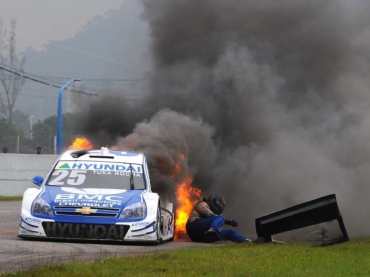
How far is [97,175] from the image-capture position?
17109mm

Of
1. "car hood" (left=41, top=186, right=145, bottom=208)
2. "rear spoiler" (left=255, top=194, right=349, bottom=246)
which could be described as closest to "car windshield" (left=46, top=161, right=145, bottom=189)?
"car hood" (left=41, top=186, right=145, bottom=208)

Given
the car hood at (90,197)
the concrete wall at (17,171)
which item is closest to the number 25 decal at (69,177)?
the car hood at (90,197)

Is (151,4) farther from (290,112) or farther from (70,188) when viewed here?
(70,188)

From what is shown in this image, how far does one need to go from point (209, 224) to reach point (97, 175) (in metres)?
2.21

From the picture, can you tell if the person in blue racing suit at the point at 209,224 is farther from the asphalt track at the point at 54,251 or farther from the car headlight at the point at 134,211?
the car headlight at the point at 134,211

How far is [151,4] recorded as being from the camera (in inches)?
992

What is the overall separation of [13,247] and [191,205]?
22.5 feet

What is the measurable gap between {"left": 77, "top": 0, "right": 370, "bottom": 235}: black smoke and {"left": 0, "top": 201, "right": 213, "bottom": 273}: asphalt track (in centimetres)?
613

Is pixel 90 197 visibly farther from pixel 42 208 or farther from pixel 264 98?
pixel 264 98

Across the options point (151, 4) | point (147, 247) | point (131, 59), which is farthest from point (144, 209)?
point (131, 59)

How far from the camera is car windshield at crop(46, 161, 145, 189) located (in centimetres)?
1689

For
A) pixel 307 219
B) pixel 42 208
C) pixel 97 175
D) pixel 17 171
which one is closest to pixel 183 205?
pixel 97 175

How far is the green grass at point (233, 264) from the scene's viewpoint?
11.3 m

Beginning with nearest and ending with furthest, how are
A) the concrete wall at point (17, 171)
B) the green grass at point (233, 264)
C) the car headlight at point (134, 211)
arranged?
the green grass at point (233, 264)
the car headlight at point (134, 211)
the concrete wall at point (17, 171)
